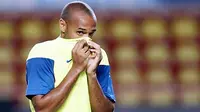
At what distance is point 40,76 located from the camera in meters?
2.47

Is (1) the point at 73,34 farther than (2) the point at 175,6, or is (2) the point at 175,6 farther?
(2) the point at 175,6

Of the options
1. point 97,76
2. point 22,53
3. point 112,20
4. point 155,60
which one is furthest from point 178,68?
point 97,76

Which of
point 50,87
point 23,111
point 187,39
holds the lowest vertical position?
point 23,111

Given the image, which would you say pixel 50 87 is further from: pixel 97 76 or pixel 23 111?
pixel 23 111

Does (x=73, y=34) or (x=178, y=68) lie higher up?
(x=73, y=34)

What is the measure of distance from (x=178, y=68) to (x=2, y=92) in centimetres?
129

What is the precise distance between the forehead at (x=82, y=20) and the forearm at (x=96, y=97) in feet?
0.51

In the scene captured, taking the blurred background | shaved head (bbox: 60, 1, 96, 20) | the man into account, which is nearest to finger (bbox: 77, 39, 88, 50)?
the man

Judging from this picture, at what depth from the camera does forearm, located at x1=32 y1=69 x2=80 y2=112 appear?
2.44 meters

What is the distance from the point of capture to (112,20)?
6070mm

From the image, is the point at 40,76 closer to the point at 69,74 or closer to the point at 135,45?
the point at 69,74

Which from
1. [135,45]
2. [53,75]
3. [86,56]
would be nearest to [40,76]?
[53,75]

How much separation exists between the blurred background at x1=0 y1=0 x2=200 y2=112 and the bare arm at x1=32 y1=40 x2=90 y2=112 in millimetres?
3516

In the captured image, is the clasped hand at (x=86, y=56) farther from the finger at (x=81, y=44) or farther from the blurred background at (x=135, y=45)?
the blurred background at (x=135, y=45)
